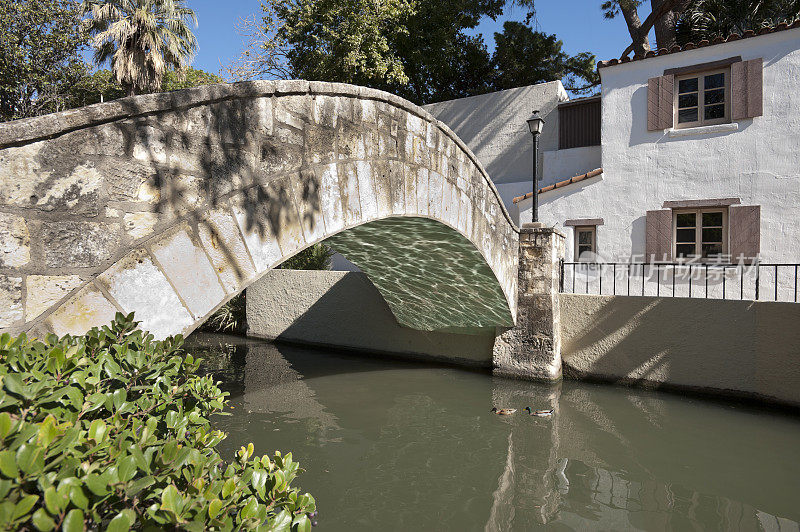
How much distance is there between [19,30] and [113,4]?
3520 mm

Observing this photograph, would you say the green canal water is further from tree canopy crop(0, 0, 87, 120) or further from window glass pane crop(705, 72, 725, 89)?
tree canopy crop(0, 0, 87, 120)

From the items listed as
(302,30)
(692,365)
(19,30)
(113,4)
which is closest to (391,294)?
(692,365)

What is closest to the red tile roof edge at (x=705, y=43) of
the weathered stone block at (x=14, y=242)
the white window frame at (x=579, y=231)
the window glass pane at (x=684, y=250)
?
the white window frame at (x=579, y=231)

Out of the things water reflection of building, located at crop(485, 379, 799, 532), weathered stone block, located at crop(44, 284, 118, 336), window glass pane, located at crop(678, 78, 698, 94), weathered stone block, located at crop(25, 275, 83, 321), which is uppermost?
window glass pane, located at crop(678, 78, 698, 94)

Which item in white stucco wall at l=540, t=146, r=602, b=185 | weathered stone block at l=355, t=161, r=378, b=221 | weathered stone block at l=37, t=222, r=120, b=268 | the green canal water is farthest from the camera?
white stucco wall at l=540, t=146, r=602, b=185

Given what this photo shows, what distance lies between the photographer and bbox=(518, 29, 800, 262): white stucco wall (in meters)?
8.84

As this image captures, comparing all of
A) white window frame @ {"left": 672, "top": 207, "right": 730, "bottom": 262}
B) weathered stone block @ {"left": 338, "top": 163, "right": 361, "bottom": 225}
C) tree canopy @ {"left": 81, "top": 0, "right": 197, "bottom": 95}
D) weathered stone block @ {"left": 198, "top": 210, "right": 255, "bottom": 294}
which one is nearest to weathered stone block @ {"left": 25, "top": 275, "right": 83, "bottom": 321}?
weathered stone block @ {"left": 198, "top": 210, "right": 255, "bottom": 294}

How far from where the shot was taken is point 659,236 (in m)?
9.62

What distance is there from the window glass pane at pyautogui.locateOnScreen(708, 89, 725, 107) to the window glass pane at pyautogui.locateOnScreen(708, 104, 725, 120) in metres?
0.10

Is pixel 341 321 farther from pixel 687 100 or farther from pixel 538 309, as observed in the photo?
pixel 687 100

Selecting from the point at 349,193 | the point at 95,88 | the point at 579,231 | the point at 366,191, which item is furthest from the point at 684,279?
the point at 95,88

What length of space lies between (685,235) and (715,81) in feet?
10.1

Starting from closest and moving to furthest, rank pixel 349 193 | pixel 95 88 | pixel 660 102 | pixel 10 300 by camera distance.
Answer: pixel 10 300 → pixel 349 193 → pixel 660 102 → pixel 95 88

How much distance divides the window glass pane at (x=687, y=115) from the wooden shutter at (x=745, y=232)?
2.03 meters
